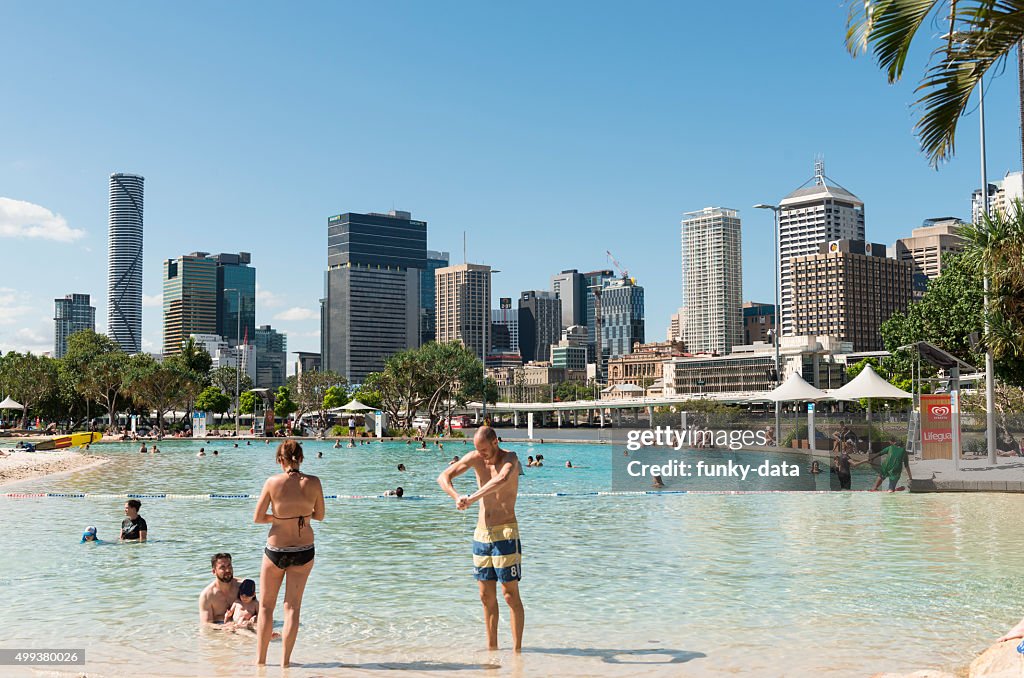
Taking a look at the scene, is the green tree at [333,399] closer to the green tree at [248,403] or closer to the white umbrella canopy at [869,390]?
the green tree at [248,403]

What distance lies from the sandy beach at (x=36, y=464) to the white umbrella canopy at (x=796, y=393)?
93.2 ft

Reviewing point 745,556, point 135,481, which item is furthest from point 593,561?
A: point 135,481

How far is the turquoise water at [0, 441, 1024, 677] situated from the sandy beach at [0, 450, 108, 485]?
12437mm

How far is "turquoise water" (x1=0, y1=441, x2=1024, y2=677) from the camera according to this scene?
8.81 meters

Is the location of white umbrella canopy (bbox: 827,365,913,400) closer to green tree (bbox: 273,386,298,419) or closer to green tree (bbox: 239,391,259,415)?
green tree (bbox: 273,386,298,419)

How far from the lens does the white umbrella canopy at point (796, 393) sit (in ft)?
115

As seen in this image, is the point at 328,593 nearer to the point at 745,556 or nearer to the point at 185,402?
the point at 745,556

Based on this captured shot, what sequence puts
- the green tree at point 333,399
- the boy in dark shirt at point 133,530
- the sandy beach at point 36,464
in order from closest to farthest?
the boy in dark shirt at point 133,530 < the sandy beach at point 36,464 < the green tree at point 333,399

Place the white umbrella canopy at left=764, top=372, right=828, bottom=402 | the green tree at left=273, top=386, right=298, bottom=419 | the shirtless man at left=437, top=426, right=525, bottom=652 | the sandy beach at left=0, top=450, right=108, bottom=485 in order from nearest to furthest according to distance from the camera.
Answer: the shirtless man at left=437, top=426, right=525, bottom=652 < the sandy beach at left=0, top=450, right=108, bottom=485 < the white umbrella canopy at left=764, top=372, right=828, bottom=402 < the green tree at left=273, top=386, right=298, bottom=419

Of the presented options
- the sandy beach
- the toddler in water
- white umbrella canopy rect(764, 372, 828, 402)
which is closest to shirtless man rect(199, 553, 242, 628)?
the toddler in water

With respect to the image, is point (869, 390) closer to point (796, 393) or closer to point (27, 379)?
point (796, 393)

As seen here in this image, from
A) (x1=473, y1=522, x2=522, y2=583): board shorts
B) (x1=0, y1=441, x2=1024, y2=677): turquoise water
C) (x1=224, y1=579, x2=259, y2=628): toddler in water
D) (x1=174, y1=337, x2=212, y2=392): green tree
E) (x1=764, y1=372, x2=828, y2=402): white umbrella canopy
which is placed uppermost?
(x1=174, y1=337, x2=212, y2=392): green tree

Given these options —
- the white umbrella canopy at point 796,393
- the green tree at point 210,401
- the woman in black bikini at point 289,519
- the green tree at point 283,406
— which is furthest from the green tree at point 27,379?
the woman in black bikini at point 289,519

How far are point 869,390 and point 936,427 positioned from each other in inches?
267
